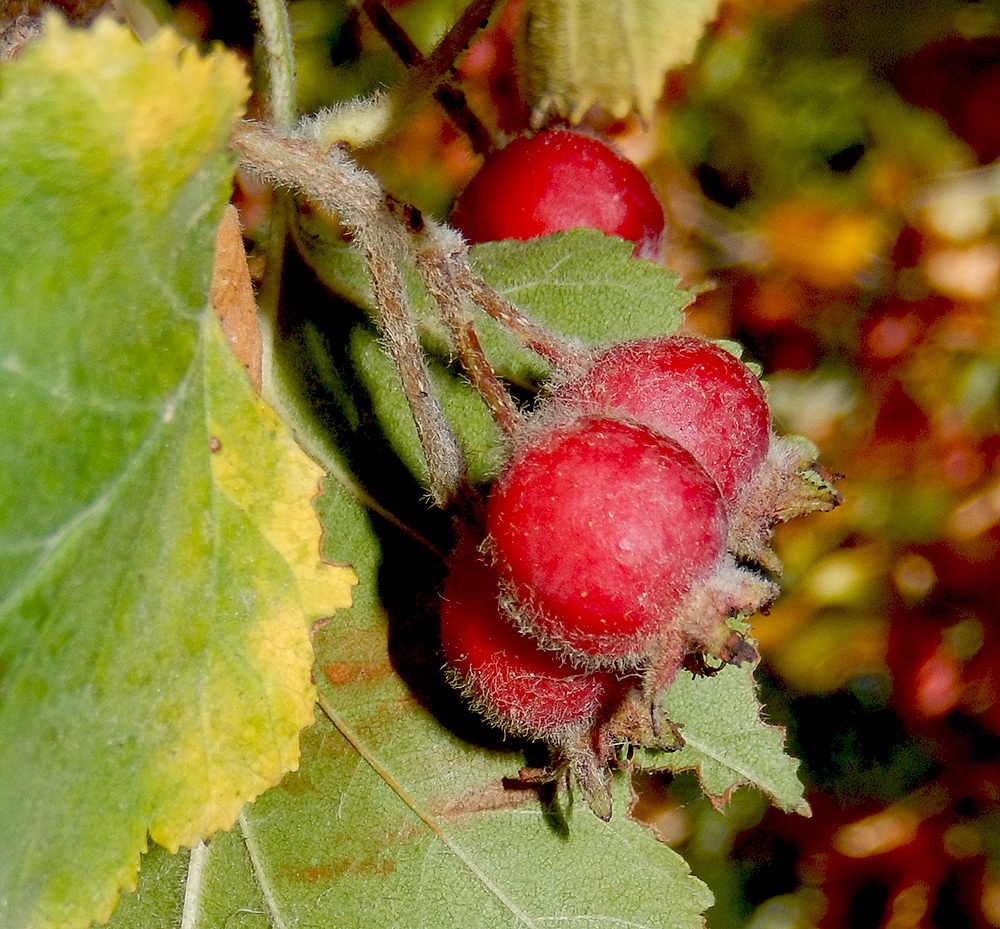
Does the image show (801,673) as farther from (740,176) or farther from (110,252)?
(110,252)

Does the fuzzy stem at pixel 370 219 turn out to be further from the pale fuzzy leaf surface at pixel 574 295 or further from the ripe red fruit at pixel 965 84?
the ripe red fruit at pixel 965 84

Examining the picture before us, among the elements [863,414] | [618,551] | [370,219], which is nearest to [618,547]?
[618,551]

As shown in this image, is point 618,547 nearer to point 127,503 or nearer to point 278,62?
point 127,503

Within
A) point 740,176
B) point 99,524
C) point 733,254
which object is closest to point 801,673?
point 733,254

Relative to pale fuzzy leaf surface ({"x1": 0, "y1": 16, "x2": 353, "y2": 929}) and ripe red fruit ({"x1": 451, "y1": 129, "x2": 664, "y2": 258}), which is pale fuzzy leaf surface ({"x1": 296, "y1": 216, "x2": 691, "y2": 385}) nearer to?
ripe red fruit ({"x1": 451, "y1": 129, "x2": 664, "y2": 258})

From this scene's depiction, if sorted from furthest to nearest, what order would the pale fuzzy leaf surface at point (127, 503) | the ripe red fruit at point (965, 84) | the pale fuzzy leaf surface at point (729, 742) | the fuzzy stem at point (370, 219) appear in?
the ripe red fruit at point (965, 84) < the pale fuzzy leaf surface at point (729, 742) < the fuzzy stem at point (370, 219) < the pale fuzzy leaf surface at point (127, 503)

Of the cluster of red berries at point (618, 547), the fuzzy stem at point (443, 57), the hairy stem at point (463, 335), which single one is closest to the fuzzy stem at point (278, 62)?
the fuzzy stem at point (443, 57)
